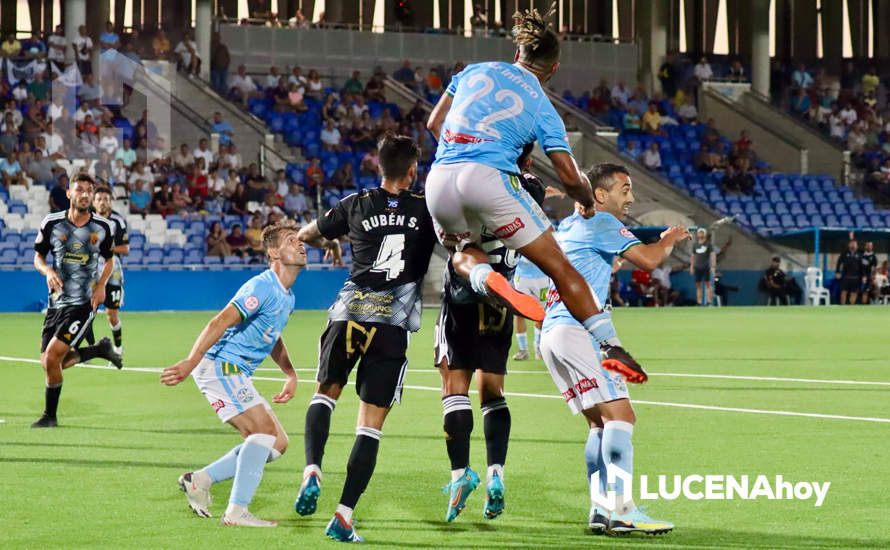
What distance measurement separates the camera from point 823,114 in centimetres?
4947

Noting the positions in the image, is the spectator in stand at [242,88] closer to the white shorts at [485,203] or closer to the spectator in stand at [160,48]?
the spectator in stand at [160,48]

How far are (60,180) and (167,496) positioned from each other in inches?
953

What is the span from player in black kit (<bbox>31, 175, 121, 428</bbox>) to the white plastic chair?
97.5ft

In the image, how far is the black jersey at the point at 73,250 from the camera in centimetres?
1292

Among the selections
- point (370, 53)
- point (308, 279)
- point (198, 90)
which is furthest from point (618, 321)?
point (370, 53)

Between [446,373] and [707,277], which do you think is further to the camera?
[707,277]

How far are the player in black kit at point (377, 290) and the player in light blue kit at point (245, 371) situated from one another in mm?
345

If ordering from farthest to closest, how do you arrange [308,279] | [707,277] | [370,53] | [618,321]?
[370,53] → [707,277] → [308,279] → [618,321]

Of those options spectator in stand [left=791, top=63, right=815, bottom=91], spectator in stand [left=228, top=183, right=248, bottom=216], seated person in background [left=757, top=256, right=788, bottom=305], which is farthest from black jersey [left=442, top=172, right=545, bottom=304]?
spectator in stand [left=791, top=63, right=815, bottom=91]

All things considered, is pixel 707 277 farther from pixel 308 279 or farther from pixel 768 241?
pixel 308 279

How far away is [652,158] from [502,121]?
122 feet

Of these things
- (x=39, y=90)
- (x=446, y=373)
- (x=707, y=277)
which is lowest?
(x=707, y=277)

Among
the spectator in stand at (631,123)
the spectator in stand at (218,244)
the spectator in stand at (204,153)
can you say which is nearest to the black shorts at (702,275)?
the spectator in stand at (631,123)

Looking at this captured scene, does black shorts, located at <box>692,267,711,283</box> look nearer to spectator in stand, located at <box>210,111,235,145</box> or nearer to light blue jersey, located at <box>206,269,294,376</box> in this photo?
spectator in stand, located at <box>210,111,235,145</box>
